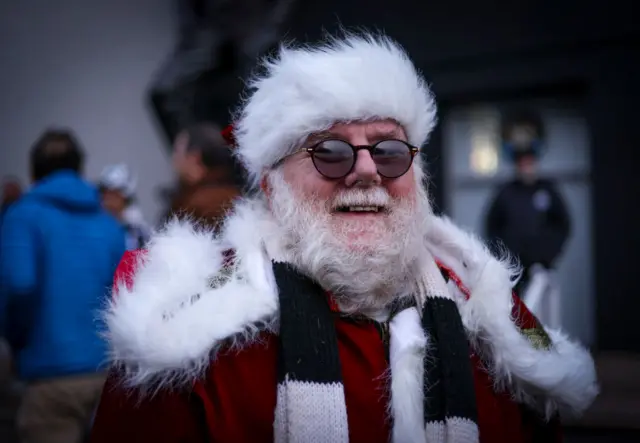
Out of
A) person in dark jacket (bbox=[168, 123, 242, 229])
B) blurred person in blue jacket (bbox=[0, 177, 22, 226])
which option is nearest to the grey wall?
blurred person in blue jacket (bbox=[0, 177, 22, 226])

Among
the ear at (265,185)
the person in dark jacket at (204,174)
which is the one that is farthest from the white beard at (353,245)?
the person in dark jacket at (204,174)

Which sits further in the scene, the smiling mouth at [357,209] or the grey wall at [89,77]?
the grey wall at [89,77]

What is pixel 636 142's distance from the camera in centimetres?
656

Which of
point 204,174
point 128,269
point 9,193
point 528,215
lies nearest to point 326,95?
point 128,269

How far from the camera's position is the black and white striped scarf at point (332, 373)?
64.9 inches

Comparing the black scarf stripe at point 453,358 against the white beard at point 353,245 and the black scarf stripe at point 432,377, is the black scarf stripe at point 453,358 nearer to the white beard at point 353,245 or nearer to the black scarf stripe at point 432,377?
the black scarf stripe at point 432,377

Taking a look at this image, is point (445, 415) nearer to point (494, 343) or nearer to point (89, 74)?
point (494, 343)

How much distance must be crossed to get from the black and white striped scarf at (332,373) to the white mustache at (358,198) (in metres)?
0.22

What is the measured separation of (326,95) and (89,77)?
302 inches

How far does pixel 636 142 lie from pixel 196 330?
19.6ft

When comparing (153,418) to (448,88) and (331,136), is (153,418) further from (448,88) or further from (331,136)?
(448,88)

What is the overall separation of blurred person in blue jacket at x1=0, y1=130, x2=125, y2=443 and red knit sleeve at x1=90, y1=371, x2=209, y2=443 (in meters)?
1.48

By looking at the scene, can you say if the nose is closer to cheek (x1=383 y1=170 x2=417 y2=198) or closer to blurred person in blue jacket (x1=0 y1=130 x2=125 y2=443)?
cheek (x1=383 y1=170 x2=417 y2=198)

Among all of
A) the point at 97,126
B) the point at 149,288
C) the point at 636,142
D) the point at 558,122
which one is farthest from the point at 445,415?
the point at 97,126
